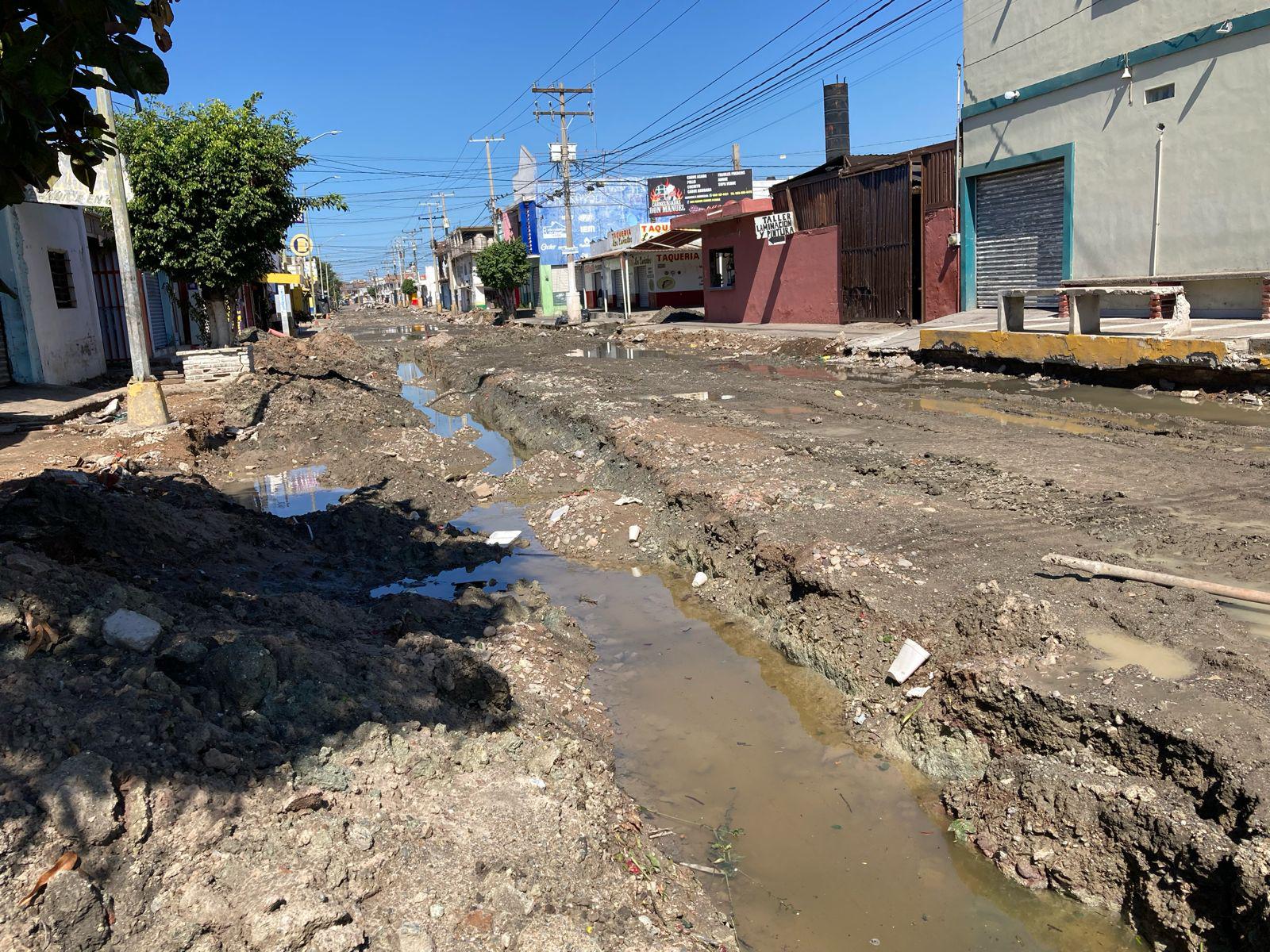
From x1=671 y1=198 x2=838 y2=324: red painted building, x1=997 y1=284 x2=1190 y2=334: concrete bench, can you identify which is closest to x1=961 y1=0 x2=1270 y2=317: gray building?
x1=997 y1=284 x2=1190 y2=334: concrete bench

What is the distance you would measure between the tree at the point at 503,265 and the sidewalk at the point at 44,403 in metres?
35.6

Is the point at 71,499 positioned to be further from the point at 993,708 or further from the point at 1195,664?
the point at 1195,664

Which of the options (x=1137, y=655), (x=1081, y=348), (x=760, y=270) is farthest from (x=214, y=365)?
(x=760, y=270)

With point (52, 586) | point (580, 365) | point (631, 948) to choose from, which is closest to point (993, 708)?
point (631, 948)

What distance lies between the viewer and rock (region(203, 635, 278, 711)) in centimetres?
350

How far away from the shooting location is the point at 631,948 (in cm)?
290

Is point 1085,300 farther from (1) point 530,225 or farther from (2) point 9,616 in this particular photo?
(1) point 530,225

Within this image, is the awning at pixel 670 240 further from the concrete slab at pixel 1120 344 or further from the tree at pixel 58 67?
the tree at pixel 58 67

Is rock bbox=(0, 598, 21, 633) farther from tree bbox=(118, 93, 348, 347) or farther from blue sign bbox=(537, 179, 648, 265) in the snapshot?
blue sign bbox=(537, 179, 648, 265)

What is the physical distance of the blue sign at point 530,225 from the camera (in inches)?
2307

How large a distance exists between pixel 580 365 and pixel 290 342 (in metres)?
11.2

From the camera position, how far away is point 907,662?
4.62m

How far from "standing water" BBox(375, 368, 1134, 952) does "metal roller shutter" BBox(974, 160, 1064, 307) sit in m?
15.3

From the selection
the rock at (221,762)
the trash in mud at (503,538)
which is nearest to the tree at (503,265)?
the trash in mud at (503,538)
